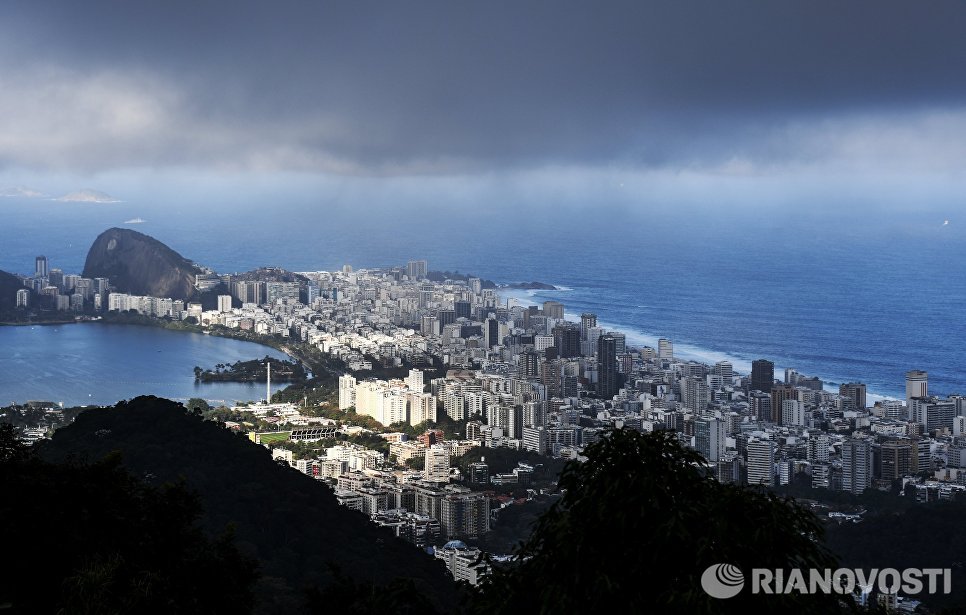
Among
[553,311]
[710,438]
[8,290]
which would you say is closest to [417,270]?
[553,311]

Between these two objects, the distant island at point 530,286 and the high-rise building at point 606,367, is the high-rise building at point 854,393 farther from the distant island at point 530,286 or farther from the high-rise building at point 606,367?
the distant island at point 530,286

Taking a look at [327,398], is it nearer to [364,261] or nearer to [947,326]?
[947,326]

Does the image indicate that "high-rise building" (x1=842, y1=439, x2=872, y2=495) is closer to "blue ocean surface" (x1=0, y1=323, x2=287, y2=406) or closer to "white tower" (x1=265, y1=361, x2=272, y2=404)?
"white tower" (x1=265, y1=361, x2=272, y2=404)

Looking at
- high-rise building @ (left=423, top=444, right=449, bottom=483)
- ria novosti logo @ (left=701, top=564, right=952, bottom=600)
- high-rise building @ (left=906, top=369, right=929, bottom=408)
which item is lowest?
high-rise building @ (left=423, top=444, right=449, bottom=483)

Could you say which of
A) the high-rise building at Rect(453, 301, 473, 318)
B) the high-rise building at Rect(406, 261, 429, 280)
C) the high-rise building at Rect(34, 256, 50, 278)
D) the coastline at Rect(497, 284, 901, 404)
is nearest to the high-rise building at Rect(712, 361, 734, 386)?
the coastline at Rect(497, 284, 901, 404)

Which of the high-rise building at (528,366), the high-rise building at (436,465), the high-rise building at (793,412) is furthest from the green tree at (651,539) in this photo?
the high-rise building at (528,366)
